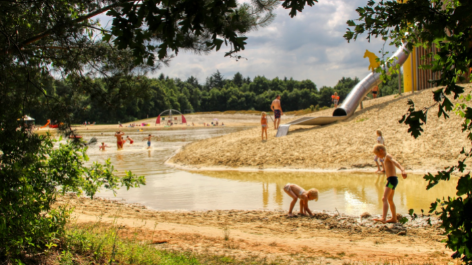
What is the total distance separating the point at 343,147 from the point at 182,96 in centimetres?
9769

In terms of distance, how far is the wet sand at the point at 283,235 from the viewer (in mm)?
4965

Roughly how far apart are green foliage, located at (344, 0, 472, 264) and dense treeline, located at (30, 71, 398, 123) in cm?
327

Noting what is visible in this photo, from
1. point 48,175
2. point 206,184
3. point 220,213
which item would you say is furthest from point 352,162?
point 48,175

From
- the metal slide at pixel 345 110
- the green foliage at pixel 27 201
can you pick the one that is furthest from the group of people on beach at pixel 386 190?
the metal slide at pixel 345 110

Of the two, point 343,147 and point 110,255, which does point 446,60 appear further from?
point 343,147

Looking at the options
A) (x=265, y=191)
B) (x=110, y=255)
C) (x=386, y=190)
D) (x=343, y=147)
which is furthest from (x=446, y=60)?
(x=343, y=147)

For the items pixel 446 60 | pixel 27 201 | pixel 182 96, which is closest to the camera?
pixel 446 60

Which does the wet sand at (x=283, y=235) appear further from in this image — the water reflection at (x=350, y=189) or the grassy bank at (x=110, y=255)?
the water reflection at (x=350, y=189)

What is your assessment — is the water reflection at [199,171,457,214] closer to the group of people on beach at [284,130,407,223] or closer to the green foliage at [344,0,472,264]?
the group of people on beach at [284,130,407,223]

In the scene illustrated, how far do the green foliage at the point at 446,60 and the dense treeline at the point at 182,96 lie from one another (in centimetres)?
327

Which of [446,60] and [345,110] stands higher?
[345,110]

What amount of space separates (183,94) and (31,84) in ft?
358

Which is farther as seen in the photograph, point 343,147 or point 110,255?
point 343,147

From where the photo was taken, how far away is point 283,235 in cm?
634
